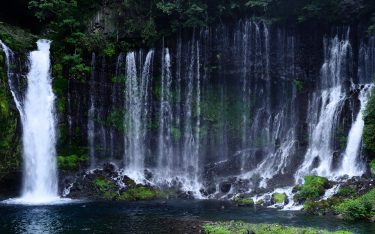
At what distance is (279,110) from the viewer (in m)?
40.4

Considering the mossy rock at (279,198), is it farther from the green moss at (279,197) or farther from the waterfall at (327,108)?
the waterfall at (327,108)

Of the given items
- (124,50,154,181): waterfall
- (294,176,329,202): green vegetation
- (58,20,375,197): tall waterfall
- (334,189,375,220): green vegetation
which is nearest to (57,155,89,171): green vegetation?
(58,20,375,197): tall waterfall

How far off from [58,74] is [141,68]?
7.12 metres

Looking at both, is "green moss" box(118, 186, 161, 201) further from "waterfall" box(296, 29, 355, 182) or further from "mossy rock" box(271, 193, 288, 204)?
"waterfall" box(296, 29, 355, 182)

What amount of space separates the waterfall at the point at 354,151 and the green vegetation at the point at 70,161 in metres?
19.7

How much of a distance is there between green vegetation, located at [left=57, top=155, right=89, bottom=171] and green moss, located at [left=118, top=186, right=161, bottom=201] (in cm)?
487

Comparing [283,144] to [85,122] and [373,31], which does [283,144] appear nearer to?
[373,31]

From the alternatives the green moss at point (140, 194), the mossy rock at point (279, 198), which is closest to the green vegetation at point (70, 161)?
the green moss at point (140, 194)

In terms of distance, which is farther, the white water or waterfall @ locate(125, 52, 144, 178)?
waterfall @ locate(125, 52, 144, 178)

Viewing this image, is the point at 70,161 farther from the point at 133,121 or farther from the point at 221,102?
the point at 221,102

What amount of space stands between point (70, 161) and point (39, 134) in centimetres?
322

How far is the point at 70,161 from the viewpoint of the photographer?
121 ft

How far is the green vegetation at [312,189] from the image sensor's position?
29.1 m

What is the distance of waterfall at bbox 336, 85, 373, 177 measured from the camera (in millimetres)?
32375
